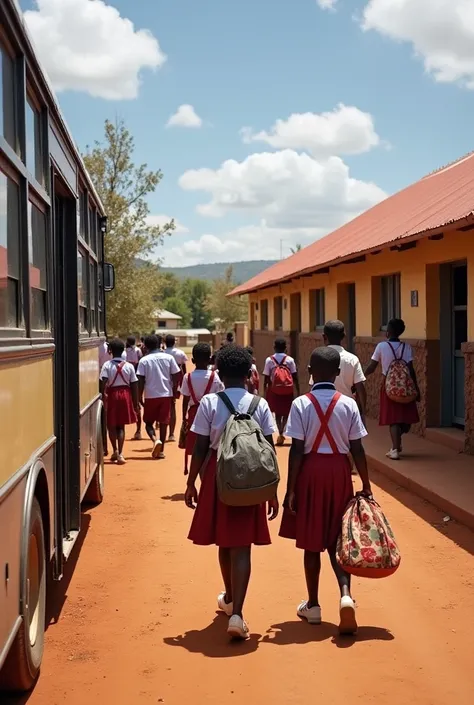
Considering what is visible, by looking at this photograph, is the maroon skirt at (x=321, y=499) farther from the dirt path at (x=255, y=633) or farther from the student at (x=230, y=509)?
the dirt path at (x=255, y=633)

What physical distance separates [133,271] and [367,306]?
724 inches

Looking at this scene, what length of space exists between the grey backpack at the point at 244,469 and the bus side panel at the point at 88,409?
2229 mm

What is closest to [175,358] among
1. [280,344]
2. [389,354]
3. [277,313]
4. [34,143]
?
[280,344]

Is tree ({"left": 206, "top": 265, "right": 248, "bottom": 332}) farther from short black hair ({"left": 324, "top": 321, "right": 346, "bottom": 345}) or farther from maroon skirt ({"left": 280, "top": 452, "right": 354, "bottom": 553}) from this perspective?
maroon skirt ({"left": 280, "top": 452, "right": 354, "bottom": 553})

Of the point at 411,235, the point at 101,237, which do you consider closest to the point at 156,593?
the point at 101,237

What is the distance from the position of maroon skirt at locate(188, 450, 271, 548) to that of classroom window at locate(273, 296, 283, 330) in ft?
78.4

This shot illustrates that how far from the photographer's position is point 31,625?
458 cm

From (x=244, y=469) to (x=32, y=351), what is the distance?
4.38ft

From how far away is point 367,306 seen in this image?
54.6ft

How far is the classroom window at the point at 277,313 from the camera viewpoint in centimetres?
2930

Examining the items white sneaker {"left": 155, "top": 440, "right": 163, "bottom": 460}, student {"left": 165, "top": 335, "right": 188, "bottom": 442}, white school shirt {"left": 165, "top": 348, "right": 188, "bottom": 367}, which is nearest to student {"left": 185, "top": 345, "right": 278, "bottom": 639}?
white sneaker {"left": 155, "top": 440, "right": 163, "bottom": 460}

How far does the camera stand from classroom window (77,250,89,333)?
23.8ft

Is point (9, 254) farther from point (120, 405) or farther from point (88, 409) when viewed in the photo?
point (120, 405)

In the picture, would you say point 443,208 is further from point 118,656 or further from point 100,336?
point 118,656
